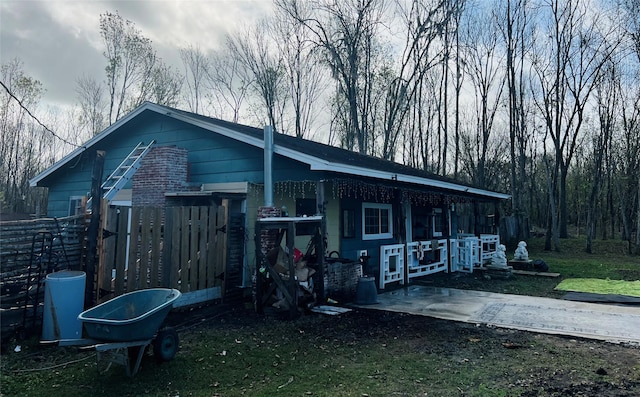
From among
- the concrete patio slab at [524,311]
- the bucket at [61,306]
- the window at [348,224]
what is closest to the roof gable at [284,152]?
the window at [348,224]

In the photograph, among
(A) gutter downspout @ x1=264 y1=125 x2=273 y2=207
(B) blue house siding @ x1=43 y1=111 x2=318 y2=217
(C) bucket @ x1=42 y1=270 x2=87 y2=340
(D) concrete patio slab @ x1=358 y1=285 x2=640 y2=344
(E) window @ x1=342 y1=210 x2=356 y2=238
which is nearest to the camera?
(C) bucket @ x1=42 y1=270 x2=87 y2=340

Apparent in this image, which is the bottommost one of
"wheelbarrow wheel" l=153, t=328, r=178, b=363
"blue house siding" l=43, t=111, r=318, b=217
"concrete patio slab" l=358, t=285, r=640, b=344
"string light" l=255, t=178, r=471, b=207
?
"concrete patio slab" l=358, t=285, r=640, b=344

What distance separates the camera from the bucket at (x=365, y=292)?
25.0ft

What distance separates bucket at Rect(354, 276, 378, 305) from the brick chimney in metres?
4.65

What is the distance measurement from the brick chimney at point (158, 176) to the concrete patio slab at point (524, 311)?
506 centimetres

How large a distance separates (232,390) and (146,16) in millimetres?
7272

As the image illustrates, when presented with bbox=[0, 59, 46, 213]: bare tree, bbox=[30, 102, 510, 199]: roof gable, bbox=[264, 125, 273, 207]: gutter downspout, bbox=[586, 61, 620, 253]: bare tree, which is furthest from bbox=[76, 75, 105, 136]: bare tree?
bbox=[586, 61, 620, 253]: bare tree

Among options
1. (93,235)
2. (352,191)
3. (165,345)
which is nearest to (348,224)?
(352,191)

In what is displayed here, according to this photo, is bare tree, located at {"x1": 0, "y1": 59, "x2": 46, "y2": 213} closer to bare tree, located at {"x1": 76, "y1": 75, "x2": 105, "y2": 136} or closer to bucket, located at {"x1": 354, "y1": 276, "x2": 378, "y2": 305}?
bare tree, located at {"x1": 76, "y1": 75, "x2": 105, "y2": 136}

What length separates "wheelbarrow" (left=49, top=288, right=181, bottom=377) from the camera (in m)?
3.76

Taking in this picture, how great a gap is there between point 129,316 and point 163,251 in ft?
6.62

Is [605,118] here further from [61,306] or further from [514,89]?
[61,306]

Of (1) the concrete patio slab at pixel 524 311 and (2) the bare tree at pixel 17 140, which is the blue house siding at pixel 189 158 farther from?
(2) the bare tree at pixel 17 140

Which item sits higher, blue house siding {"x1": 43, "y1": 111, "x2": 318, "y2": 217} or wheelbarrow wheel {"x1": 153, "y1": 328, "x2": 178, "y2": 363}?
blue house siding {"x1": 43, "y1": 111, "x2": 318, "y2": 217}
